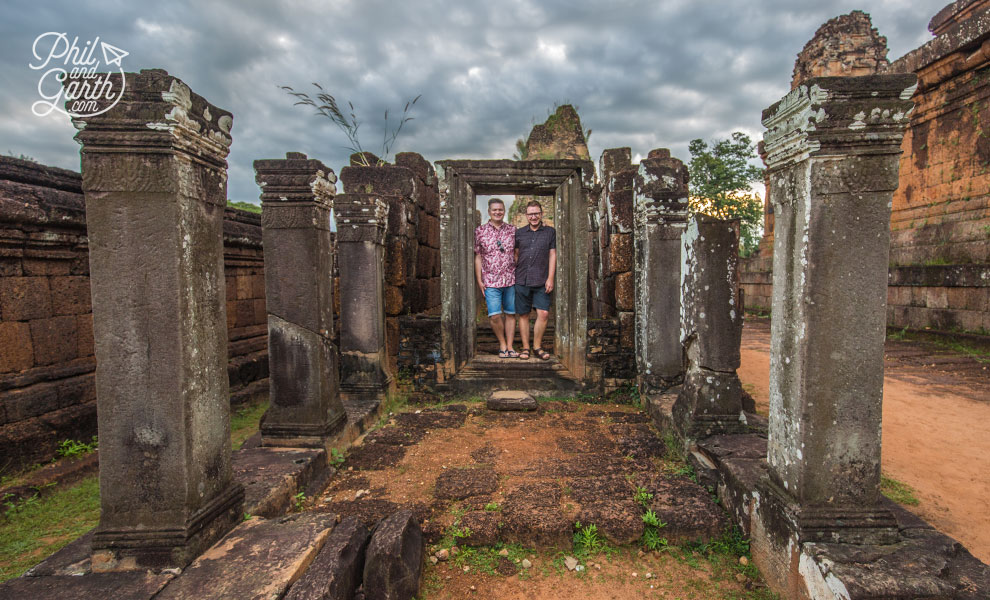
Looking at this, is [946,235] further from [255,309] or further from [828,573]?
[255,309]

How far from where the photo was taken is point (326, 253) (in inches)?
141

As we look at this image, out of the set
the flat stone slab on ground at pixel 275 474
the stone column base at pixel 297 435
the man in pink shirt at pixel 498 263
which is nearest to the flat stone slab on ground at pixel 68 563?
the flat stone slab on ground at pixel 275 474

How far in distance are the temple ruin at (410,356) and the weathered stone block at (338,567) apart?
0.02 m

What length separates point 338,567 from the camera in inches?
80.7

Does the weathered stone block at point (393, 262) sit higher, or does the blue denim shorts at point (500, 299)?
the weathered stone block at point (393, 262)

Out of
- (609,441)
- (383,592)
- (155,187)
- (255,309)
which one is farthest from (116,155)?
(255,309)

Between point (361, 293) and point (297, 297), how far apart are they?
140cm

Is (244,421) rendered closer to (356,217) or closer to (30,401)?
(30,401)

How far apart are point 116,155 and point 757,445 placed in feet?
13.3

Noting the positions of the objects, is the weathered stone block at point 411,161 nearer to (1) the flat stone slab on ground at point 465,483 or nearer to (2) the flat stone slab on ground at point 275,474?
(2) the flat stone slab on ground at point 275,474

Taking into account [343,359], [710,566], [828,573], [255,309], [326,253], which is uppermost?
[326,253]

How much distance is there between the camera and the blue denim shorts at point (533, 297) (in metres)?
5.96

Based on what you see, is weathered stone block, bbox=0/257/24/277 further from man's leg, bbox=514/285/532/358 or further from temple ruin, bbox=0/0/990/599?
man's leg, bbox=514/285/532/358

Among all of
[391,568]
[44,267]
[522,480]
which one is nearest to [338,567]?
[391,568]
